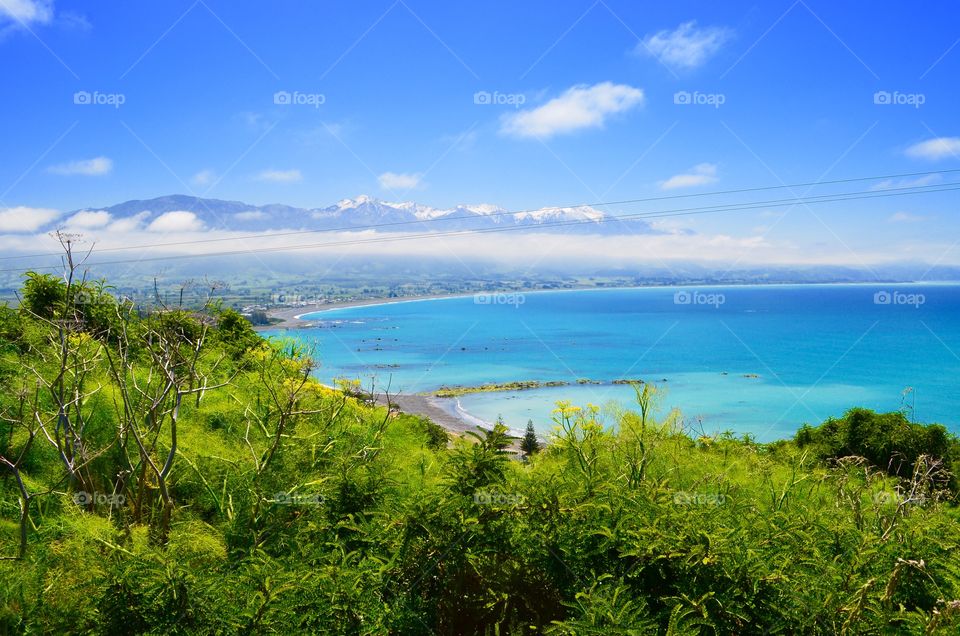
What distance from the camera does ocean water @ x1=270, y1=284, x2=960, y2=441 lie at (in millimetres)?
45906

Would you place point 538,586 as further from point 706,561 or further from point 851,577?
point 851,577

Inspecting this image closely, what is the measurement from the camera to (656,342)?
93688mm

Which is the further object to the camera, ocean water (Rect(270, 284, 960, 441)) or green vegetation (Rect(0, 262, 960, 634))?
ocean water (Rect(270, 284, 960, 441))

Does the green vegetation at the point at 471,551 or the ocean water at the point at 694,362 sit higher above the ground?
the green vegetation at the point at 471,551

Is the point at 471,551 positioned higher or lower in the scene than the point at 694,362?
higher

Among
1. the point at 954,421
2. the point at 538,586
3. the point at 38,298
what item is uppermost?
the point at 38,298

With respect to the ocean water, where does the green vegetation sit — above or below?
above

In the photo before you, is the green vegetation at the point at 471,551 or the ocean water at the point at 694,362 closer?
the green vegetation at the point at 471,551

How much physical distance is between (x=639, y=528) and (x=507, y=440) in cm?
99

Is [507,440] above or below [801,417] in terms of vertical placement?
above

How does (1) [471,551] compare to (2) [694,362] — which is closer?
(1) [471,551]

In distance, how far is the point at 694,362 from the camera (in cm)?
7369

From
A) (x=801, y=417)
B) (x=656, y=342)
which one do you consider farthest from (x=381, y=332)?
(x=801, y=417)

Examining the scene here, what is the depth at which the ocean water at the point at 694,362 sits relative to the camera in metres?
45.9
